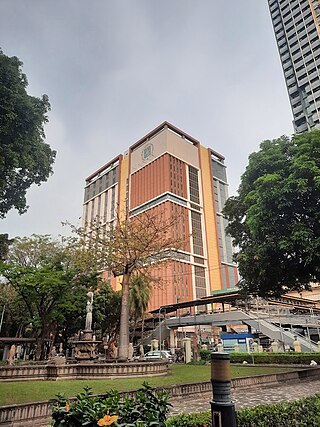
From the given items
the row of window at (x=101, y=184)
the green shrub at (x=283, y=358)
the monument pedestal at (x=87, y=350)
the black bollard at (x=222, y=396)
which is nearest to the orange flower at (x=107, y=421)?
the black bollard at (x=222, y=396)

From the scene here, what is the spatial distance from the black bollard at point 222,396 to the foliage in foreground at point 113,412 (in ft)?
1.68

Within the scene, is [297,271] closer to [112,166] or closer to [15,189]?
[15,189]

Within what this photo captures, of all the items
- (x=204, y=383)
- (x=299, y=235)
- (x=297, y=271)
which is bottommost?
(x=204, y=383)

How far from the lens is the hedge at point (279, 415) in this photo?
4012 mm

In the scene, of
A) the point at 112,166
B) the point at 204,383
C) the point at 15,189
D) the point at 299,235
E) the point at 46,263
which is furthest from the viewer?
the point at 112,166

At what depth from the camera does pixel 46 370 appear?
45.6 ft

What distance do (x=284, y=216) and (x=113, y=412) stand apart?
41.5 feet

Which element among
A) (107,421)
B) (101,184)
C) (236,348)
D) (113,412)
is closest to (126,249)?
(113,412)

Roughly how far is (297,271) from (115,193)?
77130 mm

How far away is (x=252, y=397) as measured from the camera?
9.50 meters

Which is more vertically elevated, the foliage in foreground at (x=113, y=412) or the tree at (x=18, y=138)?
the tree at (x=18, y=138)

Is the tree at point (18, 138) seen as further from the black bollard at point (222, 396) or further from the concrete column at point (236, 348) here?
the concrete column at point (236, 348)

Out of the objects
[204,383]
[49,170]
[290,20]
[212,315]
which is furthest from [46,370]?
[290,20]

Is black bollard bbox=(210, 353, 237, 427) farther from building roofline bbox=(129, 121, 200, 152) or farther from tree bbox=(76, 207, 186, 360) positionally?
building roofline bbox=(129, 121, 200, 152)
